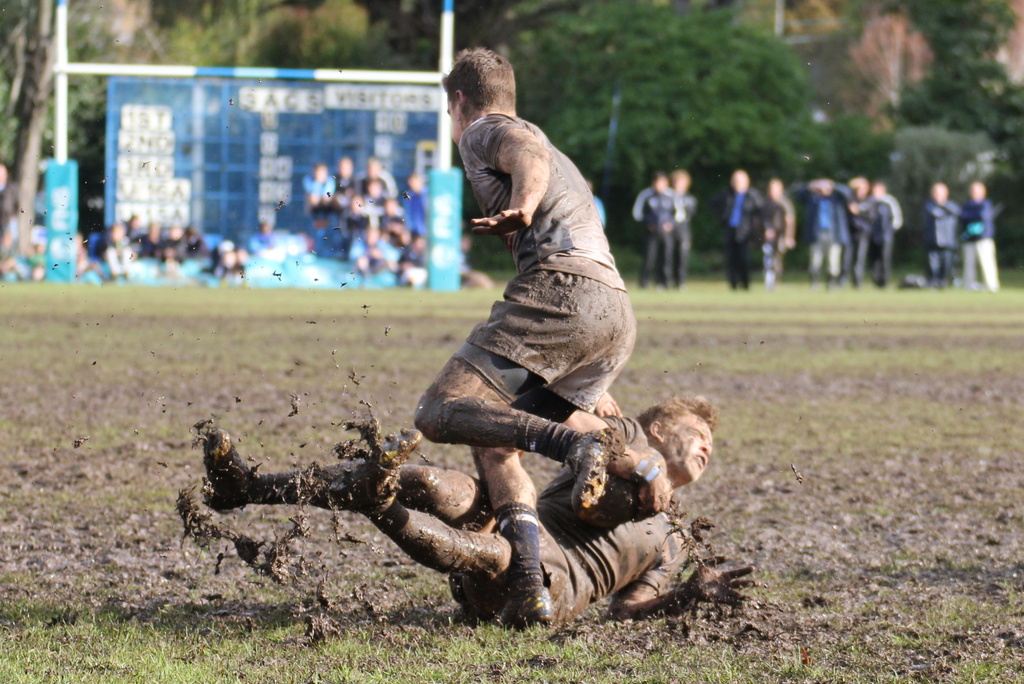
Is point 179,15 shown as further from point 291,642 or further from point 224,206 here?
point 291,642

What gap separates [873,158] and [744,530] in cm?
3607

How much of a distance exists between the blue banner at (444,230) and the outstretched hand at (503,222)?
65.8 feet

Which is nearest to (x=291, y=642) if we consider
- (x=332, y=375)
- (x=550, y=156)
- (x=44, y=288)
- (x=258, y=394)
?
(x=550, y=156)

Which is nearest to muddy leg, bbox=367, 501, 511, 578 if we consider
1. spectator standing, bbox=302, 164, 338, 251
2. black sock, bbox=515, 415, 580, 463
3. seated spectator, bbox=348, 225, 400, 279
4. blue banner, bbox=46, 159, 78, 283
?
black sock, bbox=515, 415, 580, 463

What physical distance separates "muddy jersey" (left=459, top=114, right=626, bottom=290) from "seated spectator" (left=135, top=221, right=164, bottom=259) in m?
20.0

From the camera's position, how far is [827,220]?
85.5 feet

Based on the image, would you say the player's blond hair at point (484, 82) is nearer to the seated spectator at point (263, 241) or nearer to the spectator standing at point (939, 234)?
the seated spectator at point (263, 241)

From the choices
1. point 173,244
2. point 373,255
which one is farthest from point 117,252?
point 373,255

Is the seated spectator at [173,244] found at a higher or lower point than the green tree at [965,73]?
lower

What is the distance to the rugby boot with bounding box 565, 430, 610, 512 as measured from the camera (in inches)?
146

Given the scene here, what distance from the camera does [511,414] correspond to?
4.07 metres

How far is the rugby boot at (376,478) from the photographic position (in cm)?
373

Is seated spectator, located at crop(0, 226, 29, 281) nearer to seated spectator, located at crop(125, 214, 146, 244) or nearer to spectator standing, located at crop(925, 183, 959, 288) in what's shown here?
seated spectator, located at crop(125, 214, 146, 244)

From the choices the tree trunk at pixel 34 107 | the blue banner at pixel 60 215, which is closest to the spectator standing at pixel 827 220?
Answer: the blue banner at pixel 60 215
